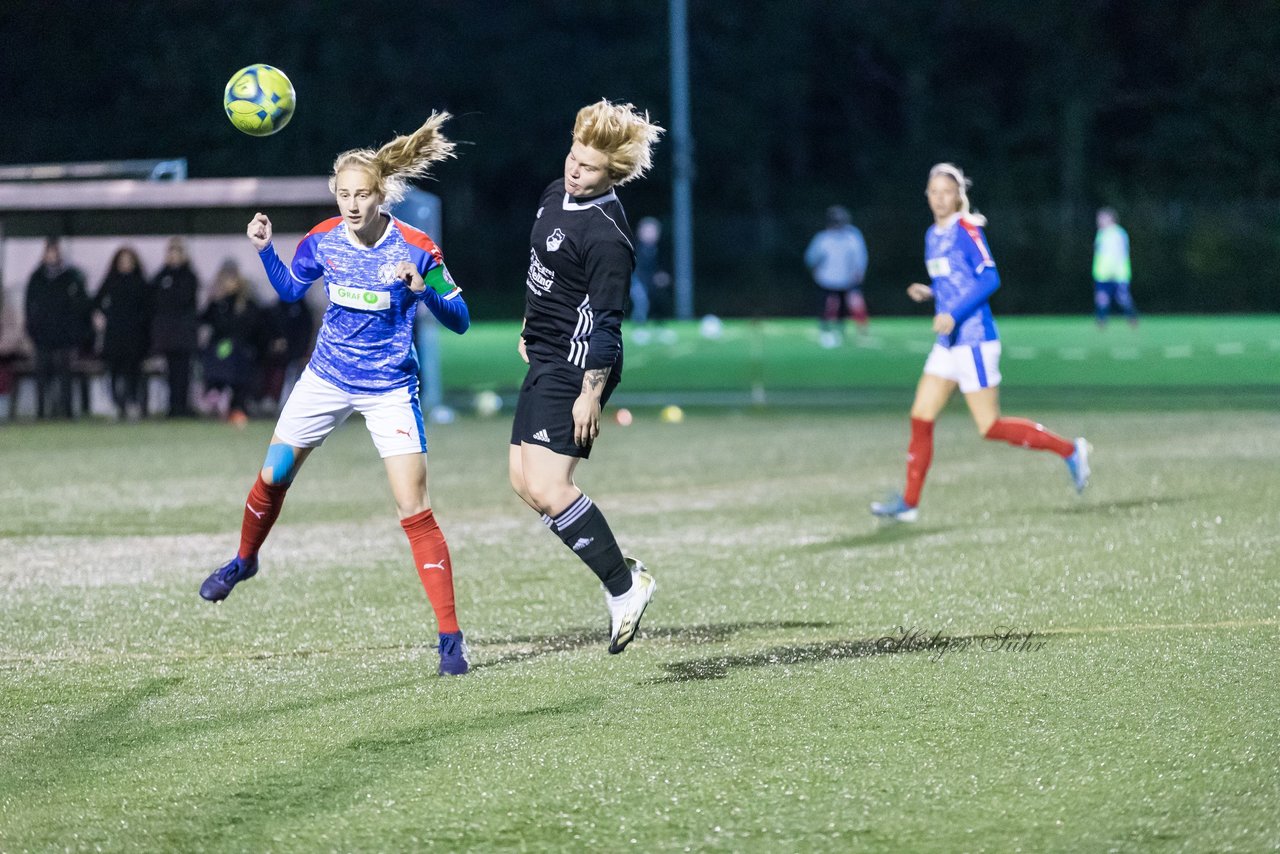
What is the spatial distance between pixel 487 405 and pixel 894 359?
9049mm

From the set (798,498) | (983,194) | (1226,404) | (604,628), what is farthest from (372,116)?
(604,628)

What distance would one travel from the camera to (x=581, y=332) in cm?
654

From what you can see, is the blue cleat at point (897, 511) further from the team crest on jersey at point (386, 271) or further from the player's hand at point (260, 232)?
the player's hand at point (260, 232)

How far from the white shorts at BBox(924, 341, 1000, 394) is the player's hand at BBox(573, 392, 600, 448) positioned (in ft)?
14.1

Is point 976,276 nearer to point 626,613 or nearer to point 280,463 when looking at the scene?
point 626,613

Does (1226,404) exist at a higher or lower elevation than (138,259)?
lower

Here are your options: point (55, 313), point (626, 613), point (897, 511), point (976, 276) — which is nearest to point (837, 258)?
point (55, 313)

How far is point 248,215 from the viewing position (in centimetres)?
1959

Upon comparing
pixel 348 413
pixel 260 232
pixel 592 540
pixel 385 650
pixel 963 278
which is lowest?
pixel 385 650

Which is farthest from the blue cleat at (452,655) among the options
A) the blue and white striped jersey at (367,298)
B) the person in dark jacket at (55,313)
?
the person in dark jacket at (55,313)

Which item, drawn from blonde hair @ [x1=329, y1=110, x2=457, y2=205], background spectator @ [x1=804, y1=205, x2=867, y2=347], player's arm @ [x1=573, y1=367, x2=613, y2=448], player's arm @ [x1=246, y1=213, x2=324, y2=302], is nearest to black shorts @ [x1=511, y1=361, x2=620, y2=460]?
player's arm @ [x1=573, y1=367, x2=613, y2=448]

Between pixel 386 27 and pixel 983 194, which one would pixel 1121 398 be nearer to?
pixel 983 194

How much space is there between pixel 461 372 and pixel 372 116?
30.5m

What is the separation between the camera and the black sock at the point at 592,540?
21.9 ft
